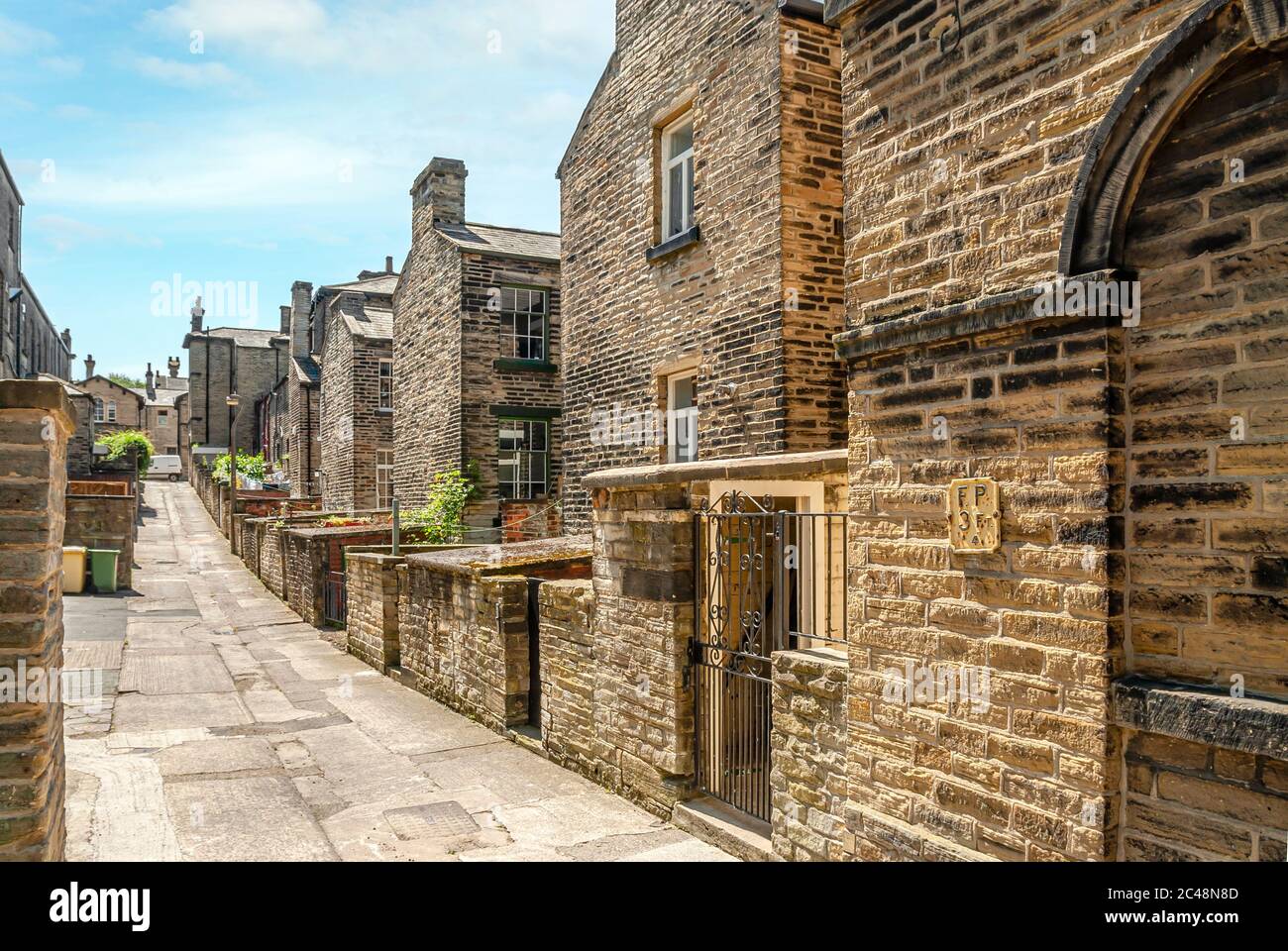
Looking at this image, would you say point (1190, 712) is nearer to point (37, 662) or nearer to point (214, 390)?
point (37, 662)

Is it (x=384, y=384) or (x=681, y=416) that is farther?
(x=384, y=384)

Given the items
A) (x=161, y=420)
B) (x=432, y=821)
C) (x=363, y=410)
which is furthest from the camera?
(x=161, y=420)

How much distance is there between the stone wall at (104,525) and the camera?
19484mm

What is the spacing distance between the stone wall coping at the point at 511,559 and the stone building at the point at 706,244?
1.23 m

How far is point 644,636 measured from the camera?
6.81 metres

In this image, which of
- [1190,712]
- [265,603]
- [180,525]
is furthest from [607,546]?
[180,525]

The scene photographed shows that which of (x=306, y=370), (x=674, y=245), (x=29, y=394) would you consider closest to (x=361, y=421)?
(x=306, y=370)

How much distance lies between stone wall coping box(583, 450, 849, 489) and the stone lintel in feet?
2.16

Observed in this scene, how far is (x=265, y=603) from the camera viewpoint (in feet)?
64.3

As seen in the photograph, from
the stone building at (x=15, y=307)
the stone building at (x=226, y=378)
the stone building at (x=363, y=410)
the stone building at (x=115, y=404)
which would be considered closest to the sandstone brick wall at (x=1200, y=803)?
the stone building at (x=363, y=410)

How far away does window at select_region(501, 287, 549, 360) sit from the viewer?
19250 millimetres

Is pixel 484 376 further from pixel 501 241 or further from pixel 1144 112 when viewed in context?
pixel 1144 112

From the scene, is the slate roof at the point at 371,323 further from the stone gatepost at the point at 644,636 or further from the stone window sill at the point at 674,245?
the stone gatepost at the point at 644,636

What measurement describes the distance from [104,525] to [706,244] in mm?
16356
